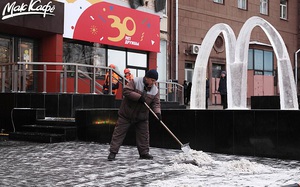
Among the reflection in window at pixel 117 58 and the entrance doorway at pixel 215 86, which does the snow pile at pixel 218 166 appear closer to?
the reflection in window at pixel 117 58

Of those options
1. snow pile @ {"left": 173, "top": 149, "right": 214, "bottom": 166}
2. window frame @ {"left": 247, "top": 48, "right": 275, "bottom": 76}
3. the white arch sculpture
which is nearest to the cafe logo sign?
the white arch sculpture

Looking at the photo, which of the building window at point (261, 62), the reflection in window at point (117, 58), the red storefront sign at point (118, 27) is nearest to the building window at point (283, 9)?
the building window at point (261, 62)

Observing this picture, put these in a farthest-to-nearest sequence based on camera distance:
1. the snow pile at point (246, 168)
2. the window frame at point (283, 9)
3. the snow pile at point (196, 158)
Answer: the window frame at point (283, 9)
the snow pile at point (196, 158)
the snow pile at point (246, 168)

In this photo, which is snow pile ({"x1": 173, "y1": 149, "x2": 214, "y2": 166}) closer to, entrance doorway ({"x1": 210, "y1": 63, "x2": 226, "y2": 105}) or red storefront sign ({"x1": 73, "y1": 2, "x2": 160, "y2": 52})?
red storefront sign ({"x1": 73, "y1": 2, "x2": 160, "y2": 52})

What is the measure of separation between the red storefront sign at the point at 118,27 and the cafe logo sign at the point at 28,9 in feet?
5.70

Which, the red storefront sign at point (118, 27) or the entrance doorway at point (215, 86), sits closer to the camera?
the red storefront sign at point (118, 27)

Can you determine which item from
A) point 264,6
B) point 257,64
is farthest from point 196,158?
point 264,6

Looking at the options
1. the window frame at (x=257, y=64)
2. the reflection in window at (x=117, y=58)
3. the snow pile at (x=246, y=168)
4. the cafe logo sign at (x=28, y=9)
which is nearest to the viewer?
the snow pile at (x=246, y=168)

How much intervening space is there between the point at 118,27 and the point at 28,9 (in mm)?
5103

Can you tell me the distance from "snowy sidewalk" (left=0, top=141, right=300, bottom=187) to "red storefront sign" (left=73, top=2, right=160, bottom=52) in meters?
11.2

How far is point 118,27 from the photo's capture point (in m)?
21.4

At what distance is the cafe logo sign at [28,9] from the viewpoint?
55.2 feet

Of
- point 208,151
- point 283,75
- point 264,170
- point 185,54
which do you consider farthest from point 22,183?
point 185,54

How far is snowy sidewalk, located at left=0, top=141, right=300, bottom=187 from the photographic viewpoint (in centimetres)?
618
